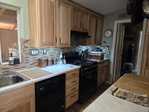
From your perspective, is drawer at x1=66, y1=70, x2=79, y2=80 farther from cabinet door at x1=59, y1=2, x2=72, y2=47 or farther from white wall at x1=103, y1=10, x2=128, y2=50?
white wall at x1=103, y1=10, x2=128, y2=50

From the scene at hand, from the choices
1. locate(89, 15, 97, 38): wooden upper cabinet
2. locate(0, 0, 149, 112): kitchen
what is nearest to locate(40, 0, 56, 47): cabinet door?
locate(0, 0, 149, 112): kitchen

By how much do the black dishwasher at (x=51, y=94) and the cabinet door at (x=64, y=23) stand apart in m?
0.76

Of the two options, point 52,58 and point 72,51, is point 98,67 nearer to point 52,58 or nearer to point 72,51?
point 72,51

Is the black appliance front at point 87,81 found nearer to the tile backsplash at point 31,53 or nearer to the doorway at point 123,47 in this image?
the tile backsplash at point 31,53

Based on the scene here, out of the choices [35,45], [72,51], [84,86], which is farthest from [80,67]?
[35,45]

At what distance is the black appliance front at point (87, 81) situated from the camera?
2604 mm

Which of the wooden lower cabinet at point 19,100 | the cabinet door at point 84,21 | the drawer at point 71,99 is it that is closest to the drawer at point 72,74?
the drawer at point 71,99

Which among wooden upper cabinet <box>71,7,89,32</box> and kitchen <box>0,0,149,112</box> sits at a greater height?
wooden upper cabinet <box>71,7,89,32</box>

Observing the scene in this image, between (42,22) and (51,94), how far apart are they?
1.22m

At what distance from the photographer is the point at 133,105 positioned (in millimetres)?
976

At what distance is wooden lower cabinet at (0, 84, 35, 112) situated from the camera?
134cm

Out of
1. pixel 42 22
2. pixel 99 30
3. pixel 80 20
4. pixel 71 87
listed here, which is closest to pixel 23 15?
pixel 42 22

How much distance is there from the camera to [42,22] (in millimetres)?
2051

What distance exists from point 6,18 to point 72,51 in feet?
5.37
